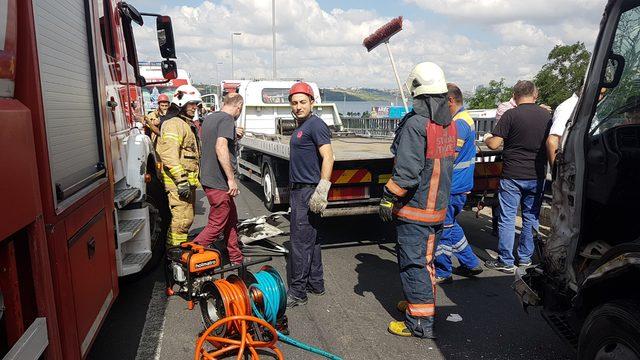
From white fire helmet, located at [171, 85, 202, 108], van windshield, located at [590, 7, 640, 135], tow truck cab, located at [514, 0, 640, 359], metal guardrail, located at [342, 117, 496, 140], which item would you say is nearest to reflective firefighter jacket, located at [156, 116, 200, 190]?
white fire helmet, located at [171, 85, 202, 108]

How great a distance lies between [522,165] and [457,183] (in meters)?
0.78

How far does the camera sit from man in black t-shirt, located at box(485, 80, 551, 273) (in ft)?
15.0

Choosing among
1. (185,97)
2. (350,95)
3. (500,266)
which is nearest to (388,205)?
(500,266)

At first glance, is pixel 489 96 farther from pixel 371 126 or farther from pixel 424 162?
pixel 424 162

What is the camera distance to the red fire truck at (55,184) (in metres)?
1.55

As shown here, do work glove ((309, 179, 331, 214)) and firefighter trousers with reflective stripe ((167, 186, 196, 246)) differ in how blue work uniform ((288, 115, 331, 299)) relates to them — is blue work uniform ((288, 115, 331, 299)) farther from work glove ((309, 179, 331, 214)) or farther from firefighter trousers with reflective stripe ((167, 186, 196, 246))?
firefighter trousers with reflective stripe ((167, 186, 196, 246))

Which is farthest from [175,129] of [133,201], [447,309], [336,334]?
[447,309]

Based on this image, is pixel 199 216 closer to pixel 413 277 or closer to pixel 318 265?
pixel 318 265

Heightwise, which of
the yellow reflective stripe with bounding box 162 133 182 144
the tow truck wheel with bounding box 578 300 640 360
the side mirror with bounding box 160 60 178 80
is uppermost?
the side mirror with bounding box 160 60 178 80

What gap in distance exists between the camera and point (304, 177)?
405 cm

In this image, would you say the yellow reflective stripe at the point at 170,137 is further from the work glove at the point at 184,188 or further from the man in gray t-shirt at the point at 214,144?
the work glove at the point at 184,188

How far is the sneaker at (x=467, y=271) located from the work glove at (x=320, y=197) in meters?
1.80

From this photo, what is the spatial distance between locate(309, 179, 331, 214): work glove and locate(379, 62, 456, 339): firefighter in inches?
24.9

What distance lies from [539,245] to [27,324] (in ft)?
9.51
